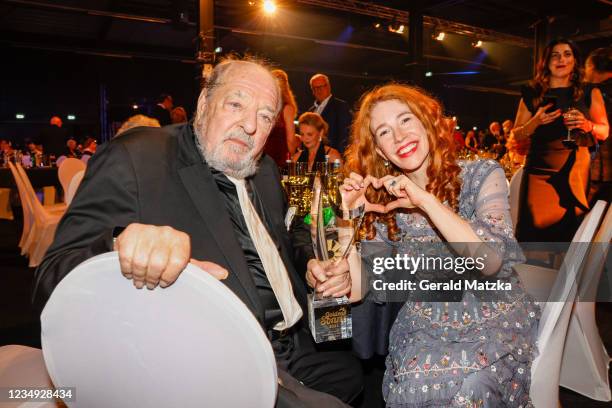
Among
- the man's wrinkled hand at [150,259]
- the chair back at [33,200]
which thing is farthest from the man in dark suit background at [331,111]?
the man's wrinkled hand at [150,259]

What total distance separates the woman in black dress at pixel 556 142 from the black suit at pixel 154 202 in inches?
113

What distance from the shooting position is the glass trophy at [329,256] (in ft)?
4.27

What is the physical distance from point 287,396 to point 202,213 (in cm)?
59

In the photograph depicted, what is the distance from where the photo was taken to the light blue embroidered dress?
4.33ft

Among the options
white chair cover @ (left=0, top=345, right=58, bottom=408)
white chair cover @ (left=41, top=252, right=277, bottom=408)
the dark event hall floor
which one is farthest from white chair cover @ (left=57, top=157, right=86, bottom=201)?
white chair cover @ (left=41, top=252, right=277, bottom=408)

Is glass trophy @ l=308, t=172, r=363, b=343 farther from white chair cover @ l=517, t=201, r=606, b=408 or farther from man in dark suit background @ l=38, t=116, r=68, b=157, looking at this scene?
man in dark suit background @ l=38, t=116, r=68, b=157

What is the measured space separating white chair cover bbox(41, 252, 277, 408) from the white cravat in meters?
0.70

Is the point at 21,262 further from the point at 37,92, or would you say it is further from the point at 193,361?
the point at 37,92

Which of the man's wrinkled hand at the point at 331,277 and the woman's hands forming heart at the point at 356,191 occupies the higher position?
the woman's hands forming heart at the point at 356,191

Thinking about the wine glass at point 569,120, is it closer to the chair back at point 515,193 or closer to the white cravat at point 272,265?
the chair back at point 515,193

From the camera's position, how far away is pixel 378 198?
1.81 metres

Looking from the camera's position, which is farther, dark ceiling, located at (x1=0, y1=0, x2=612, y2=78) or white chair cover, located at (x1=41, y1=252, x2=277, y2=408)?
dark ceiling, located at (x1=0, y1=0, x2=612, y2=78)

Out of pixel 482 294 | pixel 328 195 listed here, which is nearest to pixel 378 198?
pixel 328 195

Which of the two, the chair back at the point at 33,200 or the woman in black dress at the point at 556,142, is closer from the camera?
the woman in black dress at the point at 556,142
